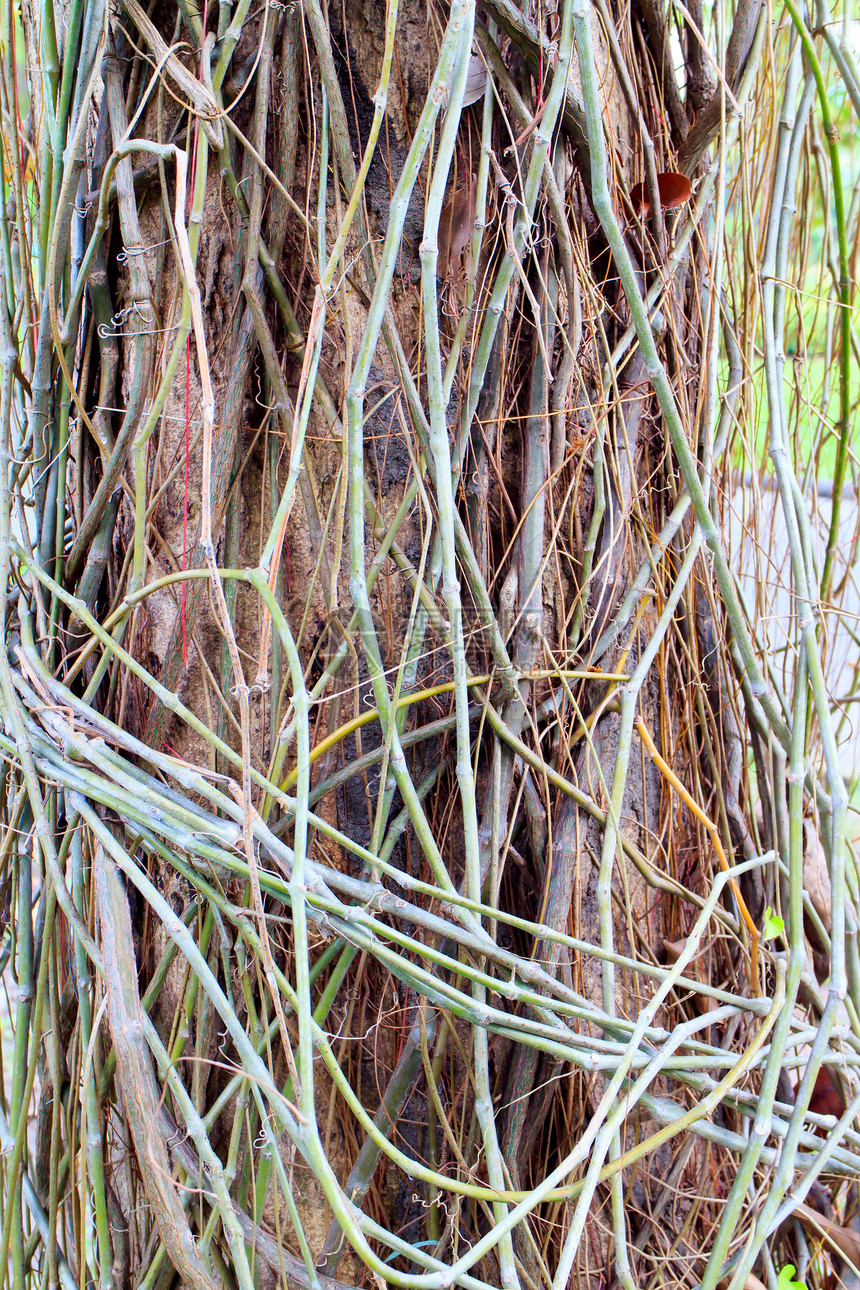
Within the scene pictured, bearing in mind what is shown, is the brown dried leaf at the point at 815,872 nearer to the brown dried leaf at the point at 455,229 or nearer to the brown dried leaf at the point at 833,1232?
the brown dried leaf at the point at 833,1232

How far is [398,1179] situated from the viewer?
0.73 meters

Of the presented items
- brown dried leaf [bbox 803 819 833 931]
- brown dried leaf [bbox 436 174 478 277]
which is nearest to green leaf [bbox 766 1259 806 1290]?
brown dried leaf [bbox 803 819 833 931]

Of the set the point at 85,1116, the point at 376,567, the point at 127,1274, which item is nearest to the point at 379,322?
the point at 376,567

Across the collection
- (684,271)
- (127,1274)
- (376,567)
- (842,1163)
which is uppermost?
(684,271)

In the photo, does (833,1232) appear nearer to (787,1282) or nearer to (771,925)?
(787,1282)

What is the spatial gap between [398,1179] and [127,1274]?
26 centimetres

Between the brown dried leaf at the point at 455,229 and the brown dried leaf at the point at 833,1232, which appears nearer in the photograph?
the brown dried leaf at the point at 455,229

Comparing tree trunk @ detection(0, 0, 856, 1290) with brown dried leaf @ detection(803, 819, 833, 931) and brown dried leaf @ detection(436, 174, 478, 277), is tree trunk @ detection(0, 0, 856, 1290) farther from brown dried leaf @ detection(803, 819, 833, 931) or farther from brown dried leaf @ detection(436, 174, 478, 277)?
brown dried leaf @ detection(803, 819, 833, 931)

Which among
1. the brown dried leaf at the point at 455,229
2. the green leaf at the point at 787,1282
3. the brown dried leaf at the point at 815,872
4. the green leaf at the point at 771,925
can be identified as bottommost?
the green leaf at the point at 787,1282

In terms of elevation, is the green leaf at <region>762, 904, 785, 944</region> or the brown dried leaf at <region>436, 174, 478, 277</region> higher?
the brown dried leaf at <region>436, 174, 478, 277</region>

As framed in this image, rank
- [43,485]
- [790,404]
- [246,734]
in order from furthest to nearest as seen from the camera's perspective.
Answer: [790,404] → [43,485] → [246,734]

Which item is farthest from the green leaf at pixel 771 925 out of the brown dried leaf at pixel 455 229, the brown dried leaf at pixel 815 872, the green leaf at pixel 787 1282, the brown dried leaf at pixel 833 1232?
the brown dried leaf at pixel 455 229

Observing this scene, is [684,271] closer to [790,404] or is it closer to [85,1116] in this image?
[790,404]

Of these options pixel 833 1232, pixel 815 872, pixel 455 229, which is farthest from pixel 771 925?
pixel 455 229
